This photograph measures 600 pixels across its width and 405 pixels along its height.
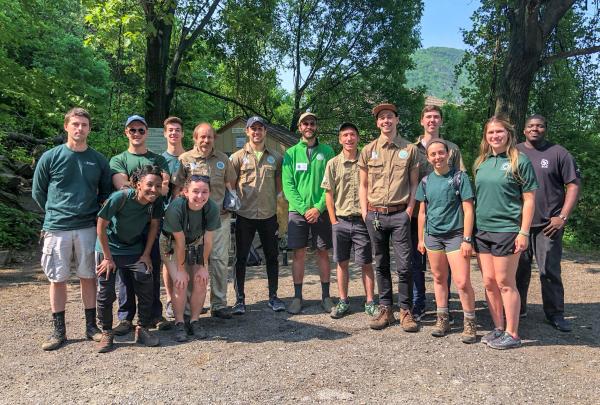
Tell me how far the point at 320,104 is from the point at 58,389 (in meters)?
18.5

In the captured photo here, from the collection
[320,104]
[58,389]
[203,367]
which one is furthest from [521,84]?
[320,104]

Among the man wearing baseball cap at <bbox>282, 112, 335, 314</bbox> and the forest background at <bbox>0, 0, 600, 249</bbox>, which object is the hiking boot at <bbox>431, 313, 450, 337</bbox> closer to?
the man wearing baseball cap at <bbox>282, 112, 335, 314</bbox>

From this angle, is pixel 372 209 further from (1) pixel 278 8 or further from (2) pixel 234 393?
(1) pixel 278 8

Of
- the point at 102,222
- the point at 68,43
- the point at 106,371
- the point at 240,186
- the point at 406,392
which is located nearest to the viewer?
the point at 406,392

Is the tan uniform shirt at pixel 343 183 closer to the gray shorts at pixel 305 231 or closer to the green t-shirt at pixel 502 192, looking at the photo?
the gray shorts at pixel 305 231

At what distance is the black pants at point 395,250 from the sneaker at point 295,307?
3.39ft

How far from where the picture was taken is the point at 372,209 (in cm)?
467

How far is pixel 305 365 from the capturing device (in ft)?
12.3

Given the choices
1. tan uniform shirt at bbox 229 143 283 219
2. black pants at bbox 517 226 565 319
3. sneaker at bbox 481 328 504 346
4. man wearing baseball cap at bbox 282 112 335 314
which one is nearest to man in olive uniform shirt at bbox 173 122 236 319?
tan uniform shirt at bbox 229 143 283 219

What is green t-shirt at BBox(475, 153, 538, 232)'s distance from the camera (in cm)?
392

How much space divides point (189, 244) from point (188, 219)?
0.79 feet

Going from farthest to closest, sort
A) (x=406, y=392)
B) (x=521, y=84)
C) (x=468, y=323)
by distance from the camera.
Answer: (x=521, y=84) → (x=468, y=323) → (x=406, y=392)

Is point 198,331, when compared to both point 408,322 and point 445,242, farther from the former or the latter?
point 445,242

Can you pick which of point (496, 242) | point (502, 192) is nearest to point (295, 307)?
point (496, 242)
